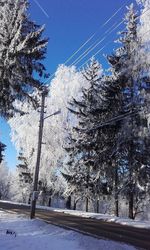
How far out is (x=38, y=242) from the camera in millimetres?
11297

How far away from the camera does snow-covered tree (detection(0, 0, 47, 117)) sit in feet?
63.5

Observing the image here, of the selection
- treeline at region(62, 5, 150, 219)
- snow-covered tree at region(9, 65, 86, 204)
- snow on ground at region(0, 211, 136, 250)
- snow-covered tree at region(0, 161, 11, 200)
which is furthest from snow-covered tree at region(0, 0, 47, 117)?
snow-covered tree at region(0, 161, 11, 200)

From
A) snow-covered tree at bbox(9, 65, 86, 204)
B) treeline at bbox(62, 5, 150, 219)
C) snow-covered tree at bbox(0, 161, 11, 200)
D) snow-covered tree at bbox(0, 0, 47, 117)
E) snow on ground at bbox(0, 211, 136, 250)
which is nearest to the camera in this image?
snow on ground at bbox(0, 211, 136, 250)

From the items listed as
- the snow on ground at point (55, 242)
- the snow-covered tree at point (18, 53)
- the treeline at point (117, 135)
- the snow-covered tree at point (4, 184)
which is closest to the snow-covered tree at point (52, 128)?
the treeline at point (117, 135)

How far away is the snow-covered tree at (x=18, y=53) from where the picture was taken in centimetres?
1934

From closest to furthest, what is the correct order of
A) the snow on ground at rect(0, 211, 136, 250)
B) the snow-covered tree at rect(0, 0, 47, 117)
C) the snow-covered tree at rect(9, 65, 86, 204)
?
the snow on ground at rect(0, 211, 136, 250) < the snow-covered tree at rect(0, 0, 47, 117) < the snow-covered tree at rect(9, 65, 86, 204)

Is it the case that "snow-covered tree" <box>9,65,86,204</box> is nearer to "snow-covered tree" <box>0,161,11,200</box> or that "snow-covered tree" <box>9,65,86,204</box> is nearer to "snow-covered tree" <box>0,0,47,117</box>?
"snow-covered tree" <box>0,0,47,117</box>

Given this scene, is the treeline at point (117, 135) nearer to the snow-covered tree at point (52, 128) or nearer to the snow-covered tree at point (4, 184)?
the snow-covered tree at point (52, 128)

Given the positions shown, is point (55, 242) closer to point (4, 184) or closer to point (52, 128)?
point (52, 128)

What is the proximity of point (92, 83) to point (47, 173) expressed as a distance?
9923 millimetres

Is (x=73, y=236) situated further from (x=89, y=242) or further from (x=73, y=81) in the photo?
(x=73, y=81)

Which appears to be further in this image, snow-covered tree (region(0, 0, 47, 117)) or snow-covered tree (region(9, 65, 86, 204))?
snow-covered tree (region(9, 65, 86, 204))

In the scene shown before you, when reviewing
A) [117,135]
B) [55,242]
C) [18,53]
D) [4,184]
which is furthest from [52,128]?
[4,184]

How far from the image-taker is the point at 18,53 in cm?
1920
